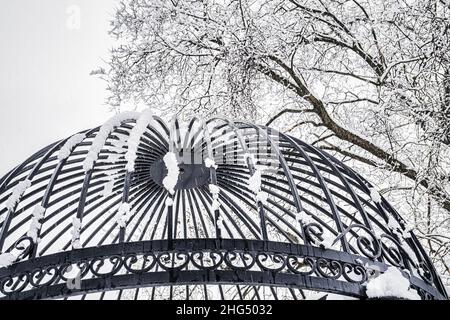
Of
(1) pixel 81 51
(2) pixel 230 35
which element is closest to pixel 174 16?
(2) pixel 230 35

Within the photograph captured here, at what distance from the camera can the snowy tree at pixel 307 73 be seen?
4.44 meters

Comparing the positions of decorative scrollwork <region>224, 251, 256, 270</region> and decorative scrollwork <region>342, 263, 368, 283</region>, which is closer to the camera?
decorative scrollwork <region>224, 251, 256, 270</region>

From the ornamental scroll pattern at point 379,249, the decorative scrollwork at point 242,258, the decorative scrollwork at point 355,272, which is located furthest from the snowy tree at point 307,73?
the decorative scrollwork at point 242,258

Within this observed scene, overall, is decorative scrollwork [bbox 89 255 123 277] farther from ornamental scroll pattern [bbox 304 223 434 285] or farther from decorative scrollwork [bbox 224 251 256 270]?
ornamental scroll pattern [bbox 304 223 434 285]

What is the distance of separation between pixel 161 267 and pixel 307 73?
469 centimetres

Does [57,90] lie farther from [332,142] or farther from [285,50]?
[332,142]

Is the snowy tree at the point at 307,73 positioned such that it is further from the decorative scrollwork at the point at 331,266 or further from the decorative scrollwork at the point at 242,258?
the decorative scrollwork at the point at 242,258

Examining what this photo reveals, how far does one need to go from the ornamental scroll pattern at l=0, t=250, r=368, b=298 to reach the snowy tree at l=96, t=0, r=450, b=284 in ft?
8.53

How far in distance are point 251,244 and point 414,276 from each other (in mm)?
909

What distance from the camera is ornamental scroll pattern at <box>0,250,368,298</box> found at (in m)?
1.80

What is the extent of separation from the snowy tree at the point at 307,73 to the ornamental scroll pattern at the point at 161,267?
2.60 meters

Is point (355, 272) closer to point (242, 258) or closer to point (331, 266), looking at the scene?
point (331, 266)

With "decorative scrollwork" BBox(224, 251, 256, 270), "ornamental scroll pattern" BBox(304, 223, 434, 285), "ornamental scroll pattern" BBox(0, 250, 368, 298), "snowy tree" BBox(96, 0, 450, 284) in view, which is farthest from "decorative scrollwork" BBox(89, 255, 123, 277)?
"snowy tree" BBox(96, 0, 450, 284)

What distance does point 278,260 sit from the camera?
6.23 ft
